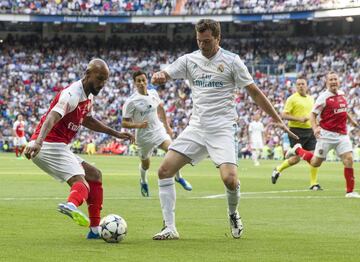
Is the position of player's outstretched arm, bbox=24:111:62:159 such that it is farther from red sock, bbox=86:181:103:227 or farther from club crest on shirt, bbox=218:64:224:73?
club crest on shirt, bbox=218:64:224:73

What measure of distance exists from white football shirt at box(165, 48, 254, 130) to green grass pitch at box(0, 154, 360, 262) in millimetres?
1417

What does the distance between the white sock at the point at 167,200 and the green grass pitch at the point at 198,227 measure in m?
0.30

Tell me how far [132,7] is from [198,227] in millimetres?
55399

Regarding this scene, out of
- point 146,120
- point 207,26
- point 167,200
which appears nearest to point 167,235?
point 167,200

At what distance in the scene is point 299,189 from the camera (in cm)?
2038

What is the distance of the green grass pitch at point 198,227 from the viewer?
8.99 metres

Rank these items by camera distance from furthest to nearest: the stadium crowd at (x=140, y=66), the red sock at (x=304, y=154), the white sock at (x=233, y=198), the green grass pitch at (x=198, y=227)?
the stadium crowd at (x=140, y=66) → the red sock at (x=304, y=154) → the white sock at (x=233, y=198) → the green grass pitch at (x=198, y=227)

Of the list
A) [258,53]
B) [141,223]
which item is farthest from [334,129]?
[258,53]

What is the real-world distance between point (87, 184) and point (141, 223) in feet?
7.38

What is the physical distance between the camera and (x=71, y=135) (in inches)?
420

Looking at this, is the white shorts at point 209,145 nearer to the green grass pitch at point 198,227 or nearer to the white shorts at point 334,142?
the green grass pitch at point 198,227

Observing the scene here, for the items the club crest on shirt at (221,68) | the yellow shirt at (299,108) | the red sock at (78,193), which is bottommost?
the yellow shirt at (299,108)

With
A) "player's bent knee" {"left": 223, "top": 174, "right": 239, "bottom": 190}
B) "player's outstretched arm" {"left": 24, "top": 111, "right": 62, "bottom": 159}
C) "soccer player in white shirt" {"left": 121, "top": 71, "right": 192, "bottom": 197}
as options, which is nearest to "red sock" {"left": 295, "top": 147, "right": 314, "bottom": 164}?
"soccer player in white shirt" {"left": 121, "top": 71, "right": 192, "bottom": 197}

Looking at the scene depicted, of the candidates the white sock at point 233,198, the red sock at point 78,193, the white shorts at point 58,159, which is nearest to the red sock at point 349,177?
the white sock at point 233,198
